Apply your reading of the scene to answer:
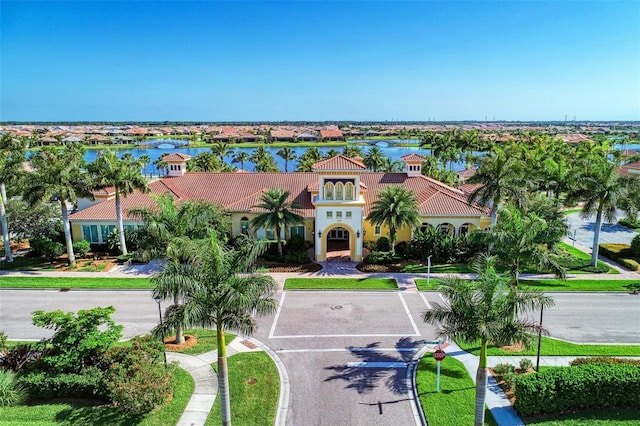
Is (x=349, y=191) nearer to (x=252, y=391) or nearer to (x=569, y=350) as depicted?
(x=569, y=350)

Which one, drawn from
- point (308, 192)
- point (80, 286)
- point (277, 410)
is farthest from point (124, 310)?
point (308, 192)

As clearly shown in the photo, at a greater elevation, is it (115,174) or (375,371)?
(115,174)

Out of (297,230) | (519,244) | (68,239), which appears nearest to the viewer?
(519,244)

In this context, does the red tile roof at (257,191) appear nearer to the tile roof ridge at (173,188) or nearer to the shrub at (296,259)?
the tile roof ridge at (173,188)

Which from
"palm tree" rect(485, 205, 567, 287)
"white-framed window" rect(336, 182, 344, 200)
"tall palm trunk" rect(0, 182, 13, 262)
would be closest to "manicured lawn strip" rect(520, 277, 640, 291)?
"palm tree" rect(485, 205, 567, 287)

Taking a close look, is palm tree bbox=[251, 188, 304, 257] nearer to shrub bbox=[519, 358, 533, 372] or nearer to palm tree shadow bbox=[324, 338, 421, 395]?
palm tree shadow bbox=[324, 338, 421, 395]

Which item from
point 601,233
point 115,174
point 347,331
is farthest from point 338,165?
point 601,233

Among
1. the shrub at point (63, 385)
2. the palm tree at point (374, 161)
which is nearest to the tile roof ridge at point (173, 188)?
the shrub at point (63, 385)

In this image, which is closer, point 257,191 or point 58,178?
point 58,178
